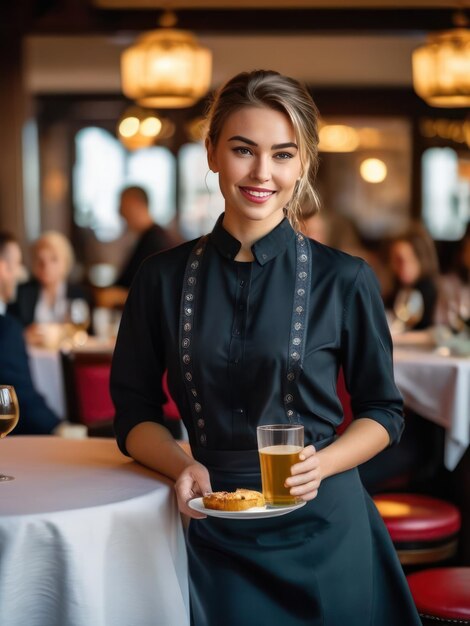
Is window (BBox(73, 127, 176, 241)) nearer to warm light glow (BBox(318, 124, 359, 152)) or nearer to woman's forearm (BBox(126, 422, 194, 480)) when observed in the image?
warm light glow (BBox(318, 124, 359, 152))

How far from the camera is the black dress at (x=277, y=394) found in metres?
1.85

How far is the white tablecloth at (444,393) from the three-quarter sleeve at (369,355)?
225 cm

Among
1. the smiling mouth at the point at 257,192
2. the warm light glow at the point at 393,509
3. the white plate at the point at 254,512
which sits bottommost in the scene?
the warm light glow at the point at 393,509

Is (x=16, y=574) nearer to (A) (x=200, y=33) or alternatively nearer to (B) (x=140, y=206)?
(B) (x=140, y=206)

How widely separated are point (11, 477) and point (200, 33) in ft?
22.6

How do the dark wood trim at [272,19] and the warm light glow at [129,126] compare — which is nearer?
the dark wood trim at [272,19]

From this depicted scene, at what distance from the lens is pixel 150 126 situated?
10.9 metres

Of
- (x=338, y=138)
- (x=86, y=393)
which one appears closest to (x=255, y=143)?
(x=86, y=393)

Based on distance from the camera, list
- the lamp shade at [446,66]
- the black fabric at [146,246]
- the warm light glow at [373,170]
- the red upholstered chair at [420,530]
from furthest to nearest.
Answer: the warm light glow at [373,170] → the black fabric at [146,246] → the lamp shade at [446,66] → the red upholstered chair at [420,530]

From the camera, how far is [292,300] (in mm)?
1886

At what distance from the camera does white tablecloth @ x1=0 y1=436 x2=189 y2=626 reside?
1759 mm

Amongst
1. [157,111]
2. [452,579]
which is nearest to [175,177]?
[157,111]

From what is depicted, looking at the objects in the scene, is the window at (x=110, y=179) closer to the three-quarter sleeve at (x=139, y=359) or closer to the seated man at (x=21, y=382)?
the seated man at (x=21, y=382)

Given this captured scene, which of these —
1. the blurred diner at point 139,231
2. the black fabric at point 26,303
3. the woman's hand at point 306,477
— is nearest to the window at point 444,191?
the blurred diner at point 139,231
